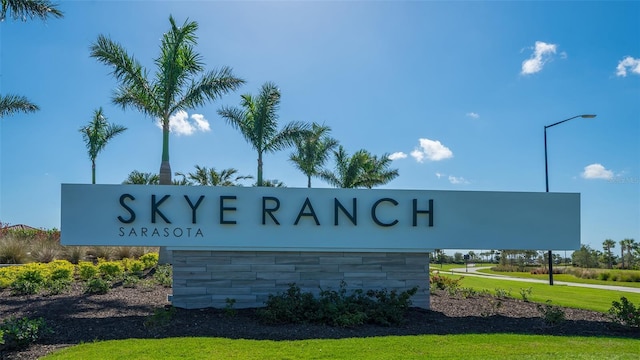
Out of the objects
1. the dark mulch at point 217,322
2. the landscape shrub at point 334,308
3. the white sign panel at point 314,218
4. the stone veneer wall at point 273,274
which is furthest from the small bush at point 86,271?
the landscape shrub at point 334,308

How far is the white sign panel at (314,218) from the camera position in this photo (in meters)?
9.06

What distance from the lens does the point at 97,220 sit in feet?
29.6

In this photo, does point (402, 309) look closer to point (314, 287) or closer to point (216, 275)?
point (314, 287)

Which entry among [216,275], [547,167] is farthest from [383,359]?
[547,167]

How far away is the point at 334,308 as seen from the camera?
8.37 metres

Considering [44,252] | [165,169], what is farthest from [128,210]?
[44,252]

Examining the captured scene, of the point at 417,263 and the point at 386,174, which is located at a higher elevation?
the point at 386,174

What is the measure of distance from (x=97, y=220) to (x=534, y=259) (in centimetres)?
6385

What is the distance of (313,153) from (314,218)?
1683cm

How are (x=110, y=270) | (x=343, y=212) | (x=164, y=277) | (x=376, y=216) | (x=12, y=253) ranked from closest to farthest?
→ (x=343, y=212) → (x=376, y=216) → (x=164, y=277) → (x=110, y=270) → (x=12, y=253)

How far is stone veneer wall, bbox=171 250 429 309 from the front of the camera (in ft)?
31.1

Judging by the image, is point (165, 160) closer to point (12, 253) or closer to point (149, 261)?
point (149, 261)

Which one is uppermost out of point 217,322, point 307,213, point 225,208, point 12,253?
point 225,208

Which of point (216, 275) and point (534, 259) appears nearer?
point (216, 275)
